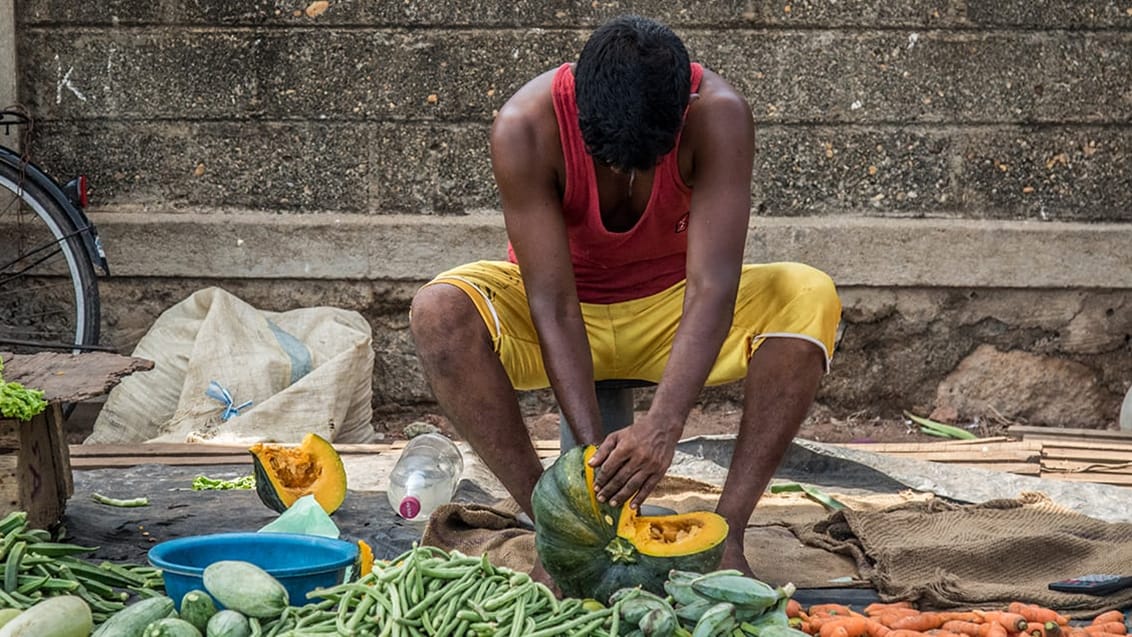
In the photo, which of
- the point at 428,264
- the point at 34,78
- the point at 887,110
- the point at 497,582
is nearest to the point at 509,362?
the point at 497,582

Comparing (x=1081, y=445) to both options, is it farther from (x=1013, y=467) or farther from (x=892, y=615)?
(x=892, y=615)

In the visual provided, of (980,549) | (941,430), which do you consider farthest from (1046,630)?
(941,430)

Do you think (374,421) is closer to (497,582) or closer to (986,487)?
(986,487)

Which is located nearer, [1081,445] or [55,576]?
[55,576]

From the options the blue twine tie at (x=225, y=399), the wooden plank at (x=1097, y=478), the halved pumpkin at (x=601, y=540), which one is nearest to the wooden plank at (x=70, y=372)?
the halved pumpkin at (x=601, y=540)

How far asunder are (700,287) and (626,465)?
21.5 inches

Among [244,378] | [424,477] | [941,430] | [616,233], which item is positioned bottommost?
[941,430]

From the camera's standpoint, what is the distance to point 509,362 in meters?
3.33

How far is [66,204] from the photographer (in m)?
5.22

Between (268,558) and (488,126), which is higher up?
(488,126)

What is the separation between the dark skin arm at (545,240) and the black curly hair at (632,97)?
1.00 ft

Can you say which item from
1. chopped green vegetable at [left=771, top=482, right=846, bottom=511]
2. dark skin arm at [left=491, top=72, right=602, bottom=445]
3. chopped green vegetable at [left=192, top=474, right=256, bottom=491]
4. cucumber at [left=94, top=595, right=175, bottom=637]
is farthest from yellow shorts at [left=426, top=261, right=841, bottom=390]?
chopped green vegetable at [left=192, top=474, right=256, bottom=491]

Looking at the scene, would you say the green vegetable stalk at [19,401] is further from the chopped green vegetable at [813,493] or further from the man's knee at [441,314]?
A: the chopped green vegetable at [813,493]

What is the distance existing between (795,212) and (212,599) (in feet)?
11.9
